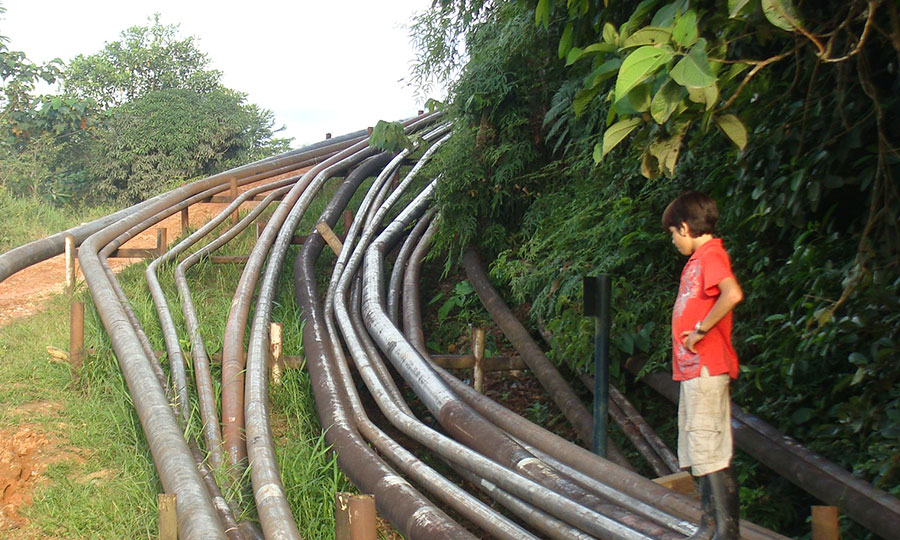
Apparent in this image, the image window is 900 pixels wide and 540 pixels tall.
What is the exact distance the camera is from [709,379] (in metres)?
2.65

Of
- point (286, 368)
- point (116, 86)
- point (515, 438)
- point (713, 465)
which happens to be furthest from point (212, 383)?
point (116, 86)

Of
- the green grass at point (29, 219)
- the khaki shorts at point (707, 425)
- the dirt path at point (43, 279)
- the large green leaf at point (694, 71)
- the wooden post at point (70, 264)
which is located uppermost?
the large green leaf at point (694, 71)

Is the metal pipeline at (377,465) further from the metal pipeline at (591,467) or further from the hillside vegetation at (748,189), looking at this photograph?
the hillside vegetation at (748,189)

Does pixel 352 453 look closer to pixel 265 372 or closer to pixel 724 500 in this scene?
pixel 265 372

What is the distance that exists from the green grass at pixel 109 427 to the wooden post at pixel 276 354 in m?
0.08

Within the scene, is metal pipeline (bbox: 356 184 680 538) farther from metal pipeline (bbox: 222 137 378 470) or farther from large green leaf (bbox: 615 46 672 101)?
large green leaf (bbox: 615 46 672 101)

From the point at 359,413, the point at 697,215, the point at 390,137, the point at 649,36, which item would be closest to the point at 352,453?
the point at 359,413

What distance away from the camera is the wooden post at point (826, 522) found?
8.82ft

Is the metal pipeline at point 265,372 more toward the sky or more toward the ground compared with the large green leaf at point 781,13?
more toward the ground

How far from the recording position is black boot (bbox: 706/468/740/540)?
2.63 m

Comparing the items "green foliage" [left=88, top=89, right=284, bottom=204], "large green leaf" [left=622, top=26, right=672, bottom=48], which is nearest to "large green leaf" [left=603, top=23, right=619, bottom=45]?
"large green leaf" [left=622, top=26, right=672, bottom=48]

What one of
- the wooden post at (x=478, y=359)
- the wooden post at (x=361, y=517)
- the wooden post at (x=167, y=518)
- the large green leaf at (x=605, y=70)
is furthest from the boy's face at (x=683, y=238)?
the wooden post at (x=478, y=359)

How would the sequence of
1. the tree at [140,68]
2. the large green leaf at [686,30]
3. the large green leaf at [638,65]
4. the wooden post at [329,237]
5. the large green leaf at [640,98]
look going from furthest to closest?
the tree at [140,68]
the wooden post at [329,237]
the large green leaf at [640,98]
the large green leaf at [686,30]
the large green leaf at [638,65]

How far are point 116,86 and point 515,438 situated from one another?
16.8 meters
